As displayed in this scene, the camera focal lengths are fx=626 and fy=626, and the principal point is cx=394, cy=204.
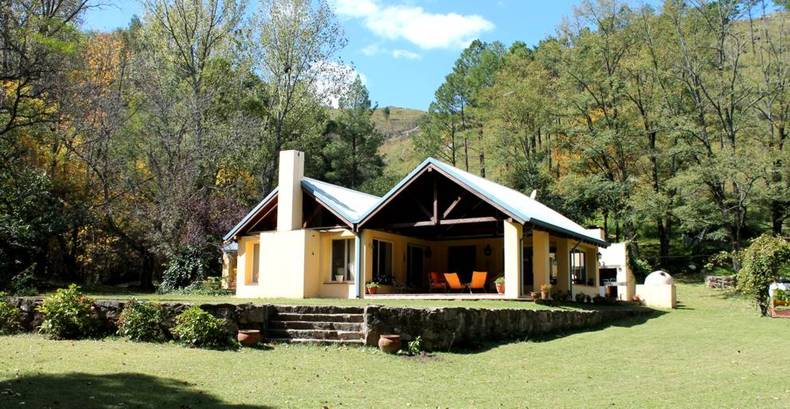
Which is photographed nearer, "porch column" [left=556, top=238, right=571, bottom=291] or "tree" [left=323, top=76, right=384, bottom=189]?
"porch column" [left=556, top=238, right=571, bottom=291]

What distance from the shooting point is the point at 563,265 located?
21.1 meters

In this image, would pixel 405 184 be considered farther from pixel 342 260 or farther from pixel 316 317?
pixel 316 317

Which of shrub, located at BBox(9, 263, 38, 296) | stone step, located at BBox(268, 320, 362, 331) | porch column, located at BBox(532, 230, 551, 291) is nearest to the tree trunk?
porch column, located at BBox(532, 230, 551, 291)

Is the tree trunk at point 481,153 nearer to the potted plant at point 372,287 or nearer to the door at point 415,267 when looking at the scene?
the door at point 415,267

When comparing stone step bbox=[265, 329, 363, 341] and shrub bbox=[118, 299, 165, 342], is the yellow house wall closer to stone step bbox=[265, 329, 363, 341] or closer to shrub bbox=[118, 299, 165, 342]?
stone step bbox=[265, 329, 363, 341]

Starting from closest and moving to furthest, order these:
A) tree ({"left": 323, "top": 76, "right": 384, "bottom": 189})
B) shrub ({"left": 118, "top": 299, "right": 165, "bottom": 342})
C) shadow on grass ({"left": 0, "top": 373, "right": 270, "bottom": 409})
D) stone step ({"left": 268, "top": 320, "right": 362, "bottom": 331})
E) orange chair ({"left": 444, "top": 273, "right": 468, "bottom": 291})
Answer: shadow on grass ({"left": 0, "top": 373, "right": 270, "bottom": 409}) < shrub ({"left": 118, "top": 299, "right": 165, "bottom": 342}) < stone step ({"left": 268, "top": 320, "right": 362, "bottom": 331}) < orange chair ({"left": 444, "top": 273, "right": 468, "bottom": 291}) < tree ({"left": 323, "top": 76, "right": 384, "bottom": 189})

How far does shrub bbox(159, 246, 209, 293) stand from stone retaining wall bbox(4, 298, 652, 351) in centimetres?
1175

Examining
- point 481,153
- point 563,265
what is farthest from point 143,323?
point 481,153

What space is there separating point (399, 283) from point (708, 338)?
10361mm

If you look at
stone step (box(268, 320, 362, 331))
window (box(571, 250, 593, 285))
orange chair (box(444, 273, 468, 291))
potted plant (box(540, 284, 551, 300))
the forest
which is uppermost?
the forest

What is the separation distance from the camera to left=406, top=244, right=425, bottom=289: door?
914 inches

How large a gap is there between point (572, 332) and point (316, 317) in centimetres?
694

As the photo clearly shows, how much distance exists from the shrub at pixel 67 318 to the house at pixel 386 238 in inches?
317

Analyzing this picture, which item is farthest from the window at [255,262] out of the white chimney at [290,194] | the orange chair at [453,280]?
the orange chair at [453,280]
